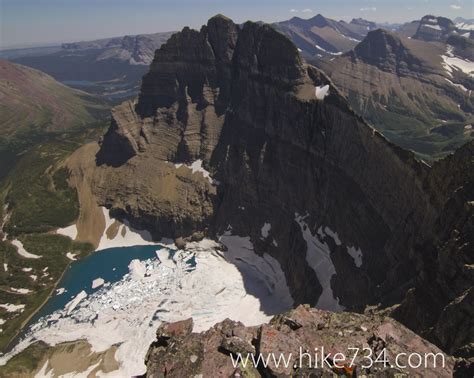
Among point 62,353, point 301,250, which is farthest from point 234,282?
point 62,353

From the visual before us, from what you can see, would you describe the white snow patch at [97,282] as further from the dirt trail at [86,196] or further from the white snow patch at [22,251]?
the white snow patch at [22,251]

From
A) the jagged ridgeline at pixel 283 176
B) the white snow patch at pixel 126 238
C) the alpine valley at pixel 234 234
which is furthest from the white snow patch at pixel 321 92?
the white snow patch at pixel 126 238

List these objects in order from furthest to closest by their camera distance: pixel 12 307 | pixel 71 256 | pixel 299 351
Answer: pixel 71 256
pixel 12 307
pixel 299 351

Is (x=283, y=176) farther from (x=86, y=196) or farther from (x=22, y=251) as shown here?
(x=22, y=251)

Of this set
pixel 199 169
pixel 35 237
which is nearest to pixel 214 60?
pixel 199 169

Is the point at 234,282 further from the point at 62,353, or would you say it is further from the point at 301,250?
the point at 62,353
